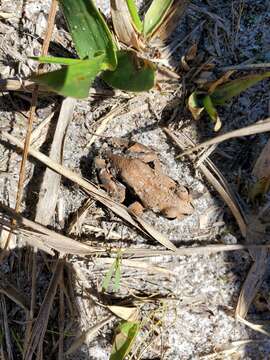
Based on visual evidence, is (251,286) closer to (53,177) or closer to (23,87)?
(53,177)

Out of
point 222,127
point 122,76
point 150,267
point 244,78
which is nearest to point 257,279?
point 150,267

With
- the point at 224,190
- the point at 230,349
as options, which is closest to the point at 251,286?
the point at 230,349

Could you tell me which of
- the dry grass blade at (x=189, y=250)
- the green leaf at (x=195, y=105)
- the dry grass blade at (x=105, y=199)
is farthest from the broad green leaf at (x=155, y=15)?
the dry grass blade at (x=189, y=250)

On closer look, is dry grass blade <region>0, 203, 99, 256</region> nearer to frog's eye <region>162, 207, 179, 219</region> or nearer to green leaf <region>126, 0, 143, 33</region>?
frog's eye <region>162, 207, 179, 219</region>

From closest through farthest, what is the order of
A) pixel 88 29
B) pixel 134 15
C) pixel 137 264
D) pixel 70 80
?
pixel 70 80
pixel 88 29
pixel 134 15
pixel 137 264

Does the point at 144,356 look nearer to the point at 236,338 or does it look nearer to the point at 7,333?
the point at 236,338

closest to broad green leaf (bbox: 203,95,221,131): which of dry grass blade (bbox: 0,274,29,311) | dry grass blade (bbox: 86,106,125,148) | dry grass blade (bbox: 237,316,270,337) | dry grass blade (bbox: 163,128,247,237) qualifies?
dry grass blade (bbox: 163,128,247,237)
